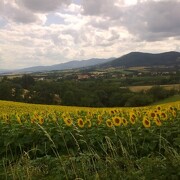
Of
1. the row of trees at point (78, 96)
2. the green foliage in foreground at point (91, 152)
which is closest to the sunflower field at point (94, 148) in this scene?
the green foliage in foreground at point (91, 152)

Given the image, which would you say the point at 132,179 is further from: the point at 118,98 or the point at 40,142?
the point at 118,98

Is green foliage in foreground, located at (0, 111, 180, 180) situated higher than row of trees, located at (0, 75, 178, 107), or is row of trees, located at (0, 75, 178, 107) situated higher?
green foliage in foreground, located at (0, 111, 180, 180)

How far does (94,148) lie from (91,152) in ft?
1.95

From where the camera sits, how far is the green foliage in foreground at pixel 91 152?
5.16m

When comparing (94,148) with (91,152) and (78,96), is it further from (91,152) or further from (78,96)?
(78,96)

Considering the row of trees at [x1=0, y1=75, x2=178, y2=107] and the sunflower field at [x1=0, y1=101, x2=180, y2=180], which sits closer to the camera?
the sunflower field at [x1=0, y1=101, x2=180, y2=180]

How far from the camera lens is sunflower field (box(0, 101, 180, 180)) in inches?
205

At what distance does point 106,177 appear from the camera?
507 centimetres

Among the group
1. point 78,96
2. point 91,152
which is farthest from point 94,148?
point 78,96

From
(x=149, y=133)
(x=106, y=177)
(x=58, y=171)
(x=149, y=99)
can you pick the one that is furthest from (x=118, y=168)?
(x=149, y=99)

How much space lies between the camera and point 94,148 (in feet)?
25.7

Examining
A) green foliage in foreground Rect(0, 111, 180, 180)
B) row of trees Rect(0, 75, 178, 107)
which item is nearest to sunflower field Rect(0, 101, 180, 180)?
green foliage in foreground Rect(0, 111, 180, 180)

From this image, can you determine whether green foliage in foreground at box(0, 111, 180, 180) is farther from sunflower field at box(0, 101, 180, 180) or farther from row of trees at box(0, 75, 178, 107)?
row of trees at box(0, 75, 178, 107)

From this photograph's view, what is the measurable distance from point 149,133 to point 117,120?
762mm
